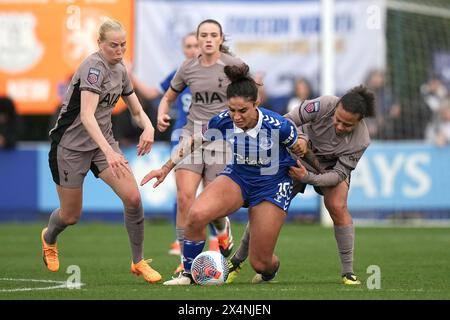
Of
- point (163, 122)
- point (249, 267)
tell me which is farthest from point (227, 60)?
point (249, 267)

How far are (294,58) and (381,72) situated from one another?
192cm

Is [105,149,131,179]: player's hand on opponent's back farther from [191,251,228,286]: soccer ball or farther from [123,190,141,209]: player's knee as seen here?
[191,251,228,286]: soccer ball

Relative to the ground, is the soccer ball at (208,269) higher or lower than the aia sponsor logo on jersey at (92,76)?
lower

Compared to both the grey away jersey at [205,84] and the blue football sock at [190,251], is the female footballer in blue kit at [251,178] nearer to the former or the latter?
the blue football sock at [190,251]

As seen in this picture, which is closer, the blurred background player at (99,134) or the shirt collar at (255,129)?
the shirt collar at (255,129)

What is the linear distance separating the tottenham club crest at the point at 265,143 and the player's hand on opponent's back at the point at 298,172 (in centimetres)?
31

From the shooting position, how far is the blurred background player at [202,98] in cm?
1114

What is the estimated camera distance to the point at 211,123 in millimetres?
9336

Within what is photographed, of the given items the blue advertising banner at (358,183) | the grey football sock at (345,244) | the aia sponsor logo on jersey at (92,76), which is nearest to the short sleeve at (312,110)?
the grey football sock at (345,244)

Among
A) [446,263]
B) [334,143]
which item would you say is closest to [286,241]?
[446,263]

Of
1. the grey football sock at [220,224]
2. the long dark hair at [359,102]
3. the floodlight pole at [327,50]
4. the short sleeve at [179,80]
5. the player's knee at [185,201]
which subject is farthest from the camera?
the floodlight pole at [327,50]

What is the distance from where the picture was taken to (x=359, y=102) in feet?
30.3

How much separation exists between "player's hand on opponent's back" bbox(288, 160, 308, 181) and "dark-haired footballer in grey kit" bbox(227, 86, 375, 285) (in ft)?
0.22

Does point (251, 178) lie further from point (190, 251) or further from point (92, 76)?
point (92, 76)
